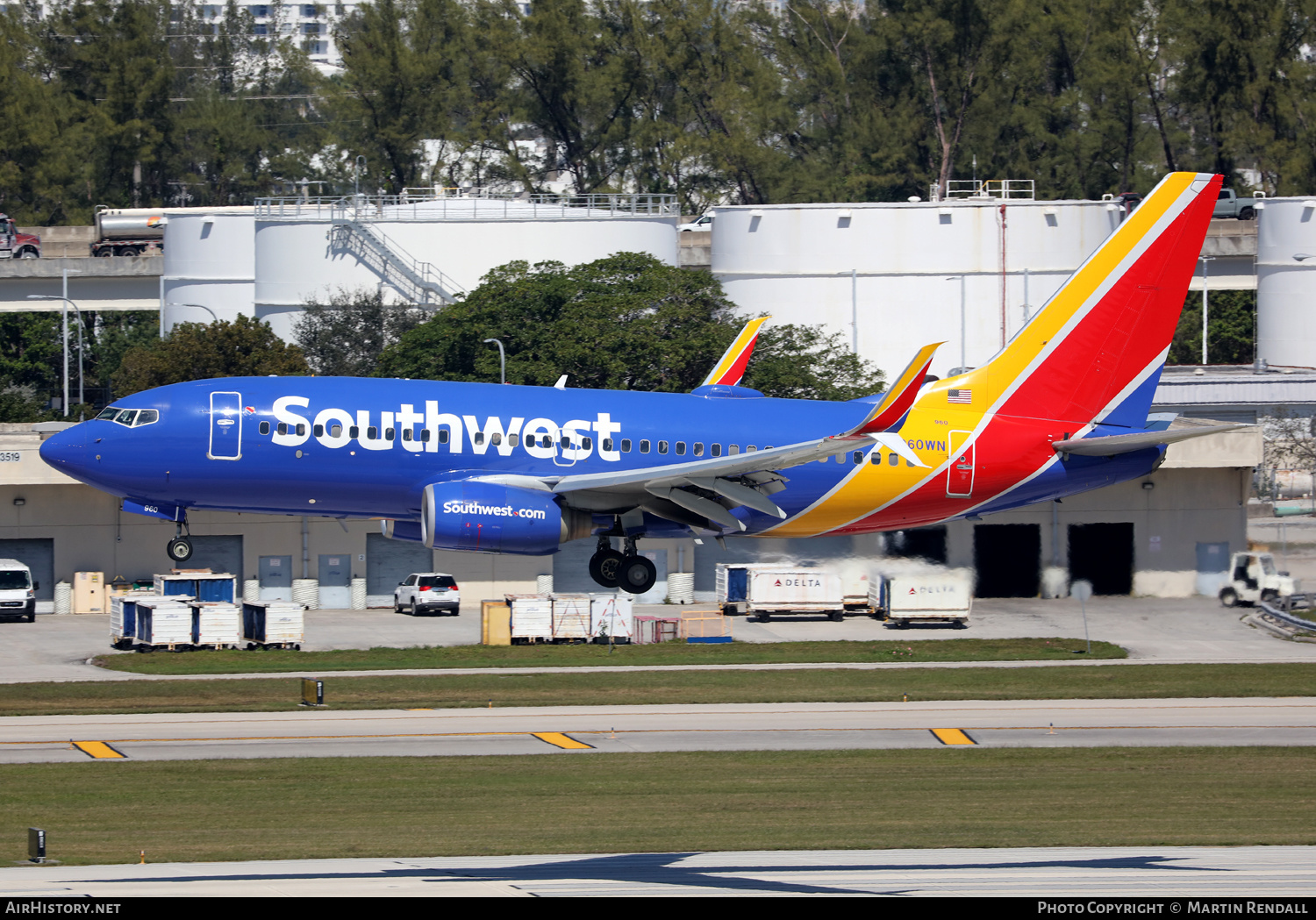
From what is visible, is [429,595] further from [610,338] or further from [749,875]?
[749,875]

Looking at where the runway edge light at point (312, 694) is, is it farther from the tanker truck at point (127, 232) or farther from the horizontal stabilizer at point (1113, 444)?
the tanker truck at point (127, 232)

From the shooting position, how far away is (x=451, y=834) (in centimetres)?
3653

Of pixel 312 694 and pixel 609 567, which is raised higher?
pixel 609 567

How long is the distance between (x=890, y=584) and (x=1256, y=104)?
321ft

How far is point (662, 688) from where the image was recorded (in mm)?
57500

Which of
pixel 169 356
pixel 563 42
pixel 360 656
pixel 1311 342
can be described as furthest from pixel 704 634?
pixel 563 42

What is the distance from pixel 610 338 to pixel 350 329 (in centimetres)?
2923

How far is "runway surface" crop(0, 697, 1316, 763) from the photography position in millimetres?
46688

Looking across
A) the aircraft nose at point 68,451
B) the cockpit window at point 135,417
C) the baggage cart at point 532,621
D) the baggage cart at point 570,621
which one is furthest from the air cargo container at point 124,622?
the cockpit window at point 135,417

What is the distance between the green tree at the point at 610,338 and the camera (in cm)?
8606

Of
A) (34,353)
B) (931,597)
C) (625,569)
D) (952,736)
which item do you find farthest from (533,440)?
(34,353)

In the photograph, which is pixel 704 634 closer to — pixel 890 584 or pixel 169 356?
pixel 890 584

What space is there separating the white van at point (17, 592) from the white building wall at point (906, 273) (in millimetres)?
54303
